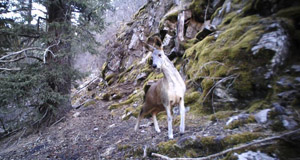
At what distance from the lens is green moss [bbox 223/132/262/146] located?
2691mm

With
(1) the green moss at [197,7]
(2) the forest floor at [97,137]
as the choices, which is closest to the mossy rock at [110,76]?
(2) the forest floor at [97,137]

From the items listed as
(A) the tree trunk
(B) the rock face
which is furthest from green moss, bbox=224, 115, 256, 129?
(A) the tree trunk

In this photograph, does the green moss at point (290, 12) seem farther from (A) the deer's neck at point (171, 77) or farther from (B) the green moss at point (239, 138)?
(B) the green moss at point (239, 138)

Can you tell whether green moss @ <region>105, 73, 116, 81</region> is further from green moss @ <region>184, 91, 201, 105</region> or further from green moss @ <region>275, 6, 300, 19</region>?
green moss @ <region>275, 6, 300, 19</region>

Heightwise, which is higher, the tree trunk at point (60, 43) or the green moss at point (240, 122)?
the tree trunk at point (60, 43)

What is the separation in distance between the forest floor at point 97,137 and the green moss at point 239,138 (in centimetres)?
36

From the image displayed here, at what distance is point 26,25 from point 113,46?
9.66 m

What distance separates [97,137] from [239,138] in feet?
16.6

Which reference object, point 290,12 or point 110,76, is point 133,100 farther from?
point 290,12

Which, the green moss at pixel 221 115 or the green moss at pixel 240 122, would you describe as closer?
the green moss at pixel 240 122

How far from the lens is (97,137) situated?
21.4 feet

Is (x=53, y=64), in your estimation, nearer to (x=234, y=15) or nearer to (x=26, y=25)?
(x=26, y=25)

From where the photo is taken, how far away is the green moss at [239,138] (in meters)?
2.69

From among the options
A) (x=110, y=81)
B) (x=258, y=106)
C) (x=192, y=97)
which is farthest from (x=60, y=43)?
(x=258, y=106)
